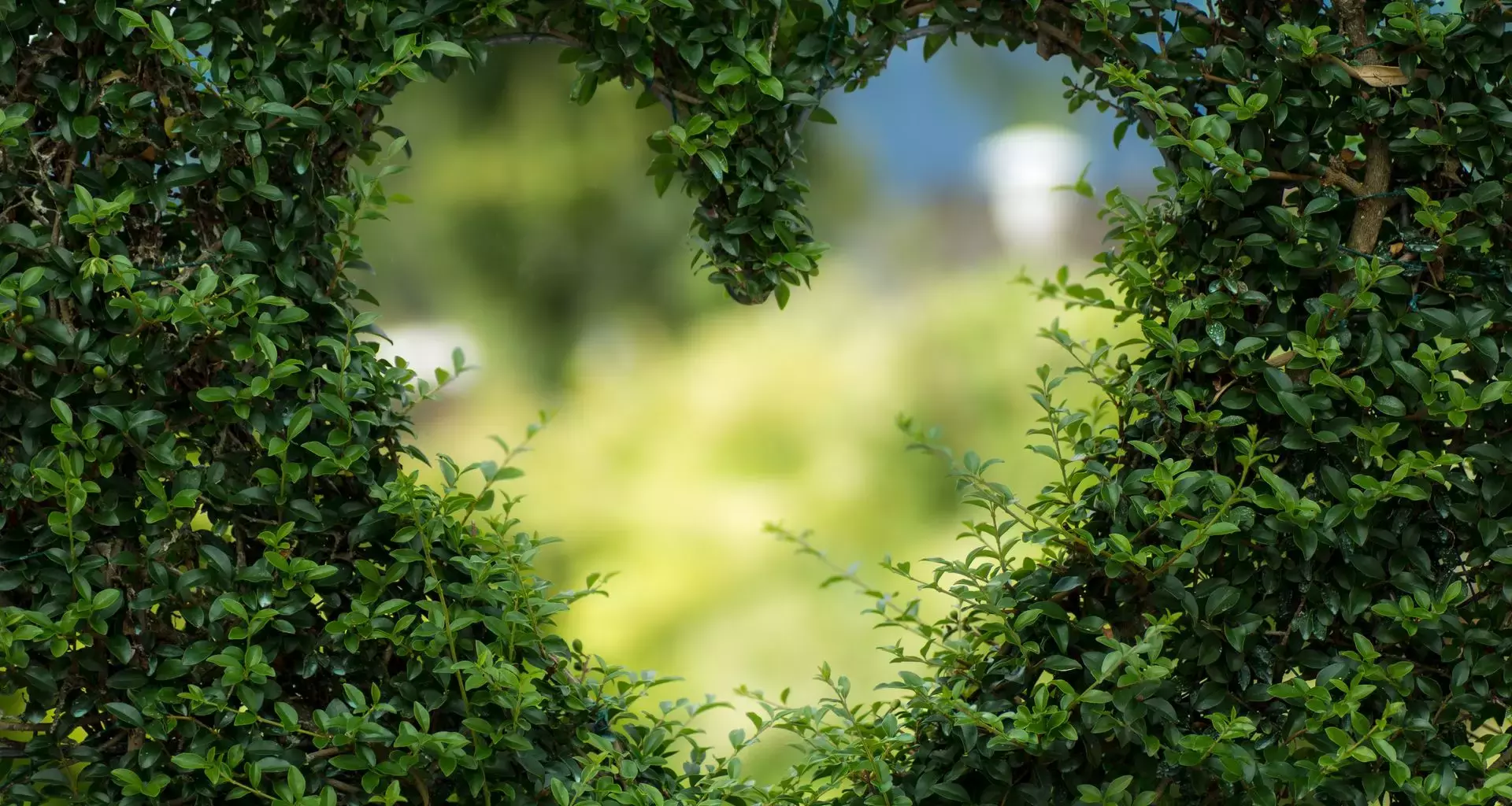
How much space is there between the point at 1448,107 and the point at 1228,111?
0.26 meters

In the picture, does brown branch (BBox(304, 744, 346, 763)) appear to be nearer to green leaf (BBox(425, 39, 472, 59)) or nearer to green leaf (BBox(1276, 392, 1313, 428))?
green leaf (BBox(425, 39, 472, 59))

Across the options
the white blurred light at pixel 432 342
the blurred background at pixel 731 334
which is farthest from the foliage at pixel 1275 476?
Result: the white blurred light at pixel 432 342

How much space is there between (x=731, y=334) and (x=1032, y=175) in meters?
1.24

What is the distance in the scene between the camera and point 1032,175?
4035mm

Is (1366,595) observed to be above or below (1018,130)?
below

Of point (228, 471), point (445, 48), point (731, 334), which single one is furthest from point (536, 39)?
point (731, 334)

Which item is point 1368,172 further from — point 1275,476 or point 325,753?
point 325,753

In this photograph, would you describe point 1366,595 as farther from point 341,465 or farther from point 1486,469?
point 341,465

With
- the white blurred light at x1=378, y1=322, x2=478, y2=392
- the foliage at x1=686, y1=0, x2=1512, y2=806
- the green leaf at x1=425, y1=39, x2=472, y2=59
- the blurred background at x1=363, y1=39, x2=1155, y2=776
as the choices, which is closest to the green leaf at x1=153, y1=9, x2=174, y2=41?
the green leaf at x1=425, y1=39, x2=472, y2=59

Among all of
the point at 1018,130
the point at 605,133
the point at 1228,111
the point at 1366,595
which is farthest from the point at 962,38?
the point at 1366,595

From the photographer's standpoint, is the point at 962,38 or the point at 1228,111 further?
the point at 962,38

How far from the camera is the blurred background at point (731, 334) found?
3740mm

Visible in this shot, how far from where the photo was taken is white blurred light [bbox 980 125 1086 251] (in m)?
4.04

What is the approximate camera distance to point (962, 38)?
13.5 ft
